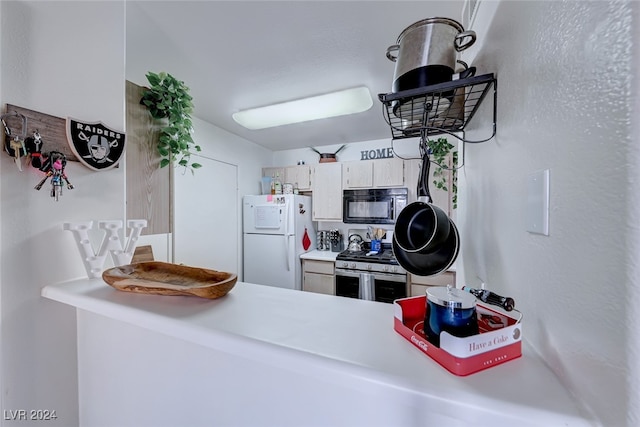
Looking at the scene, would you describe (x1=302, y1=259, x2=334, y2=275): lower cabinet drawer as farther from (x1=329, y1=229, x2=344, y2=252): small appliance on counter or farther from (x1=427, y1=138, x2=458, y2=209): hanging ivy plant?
(x1=427, y1=138, x2=458, y2=209): hanging ivy plant

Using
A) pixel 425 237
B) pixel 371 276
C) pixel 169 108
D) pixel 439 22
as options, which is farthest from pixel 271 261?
pixel 439 22

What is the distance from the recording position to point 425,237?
0.70m

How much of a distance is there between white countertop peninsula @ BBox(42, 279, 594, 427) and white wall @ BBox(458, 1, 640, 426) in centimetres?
8

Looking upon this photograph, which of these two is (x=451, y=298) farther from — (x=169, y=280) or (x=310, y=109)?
(x=310, y=109)

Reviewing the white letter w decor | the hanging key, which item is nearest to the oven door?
the white letter w decor

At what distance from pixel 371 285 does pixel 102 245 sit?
2.42m

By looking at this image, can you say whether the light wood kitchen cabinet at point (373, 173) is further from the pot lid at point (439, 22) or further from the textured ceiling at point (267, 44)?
the pot lid at point (439, 22)

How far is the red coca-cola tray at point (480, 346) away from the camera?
1.32 feet

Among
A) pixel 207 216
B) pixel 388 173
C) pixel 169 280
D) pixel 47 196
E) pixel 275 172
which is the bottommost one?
pixel 169 280

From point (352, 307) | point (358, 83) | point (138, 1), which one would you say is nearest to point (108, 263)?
point (352, 307)

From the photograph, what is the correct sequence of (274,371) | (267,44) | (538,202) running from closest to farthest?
(538,202)
(274,371)
(267,44)

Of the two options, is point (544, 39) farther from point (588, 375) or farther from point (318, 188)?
point (318, 188)

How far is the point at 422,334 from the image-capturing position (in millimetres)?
507

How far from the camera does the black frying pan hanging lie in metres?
0.66
